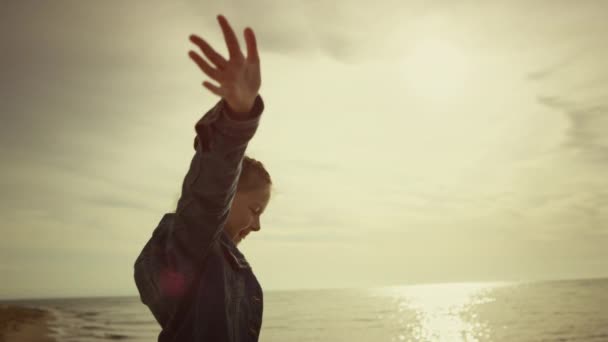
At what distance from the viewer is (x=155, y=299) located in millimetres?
1854

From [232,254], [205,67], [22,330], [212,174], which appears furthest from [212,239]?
[22,330]

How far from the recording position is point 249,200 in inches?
96.9

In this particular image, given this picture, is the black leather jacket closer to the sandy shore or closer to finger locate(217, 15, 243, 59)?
finger locate(217, 15, 243, 59)

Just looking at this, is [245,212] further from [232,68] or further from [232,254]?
[232,68]

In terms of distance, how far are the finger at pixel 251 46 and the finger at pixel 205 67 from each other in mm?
114

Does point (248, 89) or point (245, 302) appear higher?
point (248, 89)

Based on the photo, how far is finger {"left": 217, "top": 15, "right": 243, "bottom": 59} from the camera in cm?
138

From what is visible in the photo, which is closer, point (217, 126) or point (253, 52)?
point (253, 52)

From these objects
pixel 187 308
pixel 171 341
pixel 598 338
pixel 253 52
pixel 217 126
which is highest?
pixel 253 52

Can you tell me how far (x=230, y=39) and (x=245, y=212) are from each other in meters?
1.22

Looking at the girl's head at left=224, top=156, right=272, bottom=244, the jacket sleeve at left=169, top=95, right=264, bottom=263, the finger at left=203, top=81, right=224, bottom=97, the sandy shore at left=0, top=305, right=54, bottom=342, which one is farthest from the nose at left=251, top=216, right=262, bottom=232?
the sandy shore at left=0, top=305, right=54, bottom=342

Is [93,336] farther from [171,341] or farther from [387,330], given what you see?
[171,341]

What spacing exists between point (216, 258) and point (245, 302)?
0.35 metres

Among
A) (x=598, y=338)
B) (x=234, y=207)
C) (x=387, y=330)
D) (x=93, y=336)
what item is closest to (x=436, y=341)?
(x=387, y=330)
